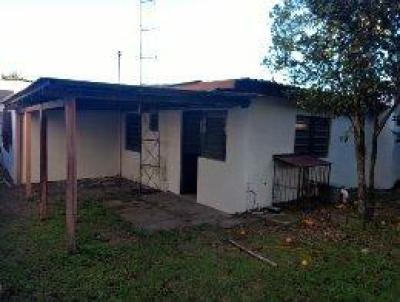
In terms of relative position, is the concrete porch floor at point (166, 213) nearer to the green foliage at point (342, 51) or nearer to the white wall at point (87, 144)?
the green foliage at point (342, 51)

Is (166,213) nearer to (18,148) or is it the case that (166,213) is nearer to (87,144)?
(87,144)

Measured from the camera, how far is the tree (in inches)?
304

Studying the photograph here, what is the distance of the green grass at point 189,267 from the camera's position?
550 centimetres

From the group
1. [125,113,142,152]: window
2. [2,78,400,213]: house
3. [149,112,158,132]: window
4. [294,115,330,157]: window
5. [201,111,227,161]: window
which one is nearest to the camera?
[2,78,400,213]: house

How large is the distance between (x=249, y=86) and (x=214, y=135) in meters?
1.95

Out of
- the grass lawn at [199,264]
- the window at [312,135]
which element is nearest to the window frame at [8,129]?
the grass lawn at [199,264]

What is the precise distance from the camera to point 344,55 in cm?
796

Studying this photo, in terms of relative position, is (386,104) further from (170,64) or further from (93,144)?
(170,64)

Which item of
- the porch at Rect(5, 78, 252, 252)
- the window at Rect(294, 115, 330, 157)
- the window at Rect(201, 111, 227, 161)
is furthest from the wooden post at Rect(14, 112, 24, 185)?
the window at Rect(294, 115, 330, 157)

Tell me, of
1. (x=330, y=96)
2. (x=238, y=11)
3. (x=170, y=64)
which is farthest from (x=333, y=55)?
(x=170, y=64)

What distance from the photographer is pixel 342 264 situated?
662cm

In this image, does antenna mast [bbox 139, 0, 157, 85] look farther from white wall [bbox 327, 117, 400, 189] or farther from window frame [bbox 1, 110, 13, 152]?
white wall [bbox 327, 117, 400, 189]

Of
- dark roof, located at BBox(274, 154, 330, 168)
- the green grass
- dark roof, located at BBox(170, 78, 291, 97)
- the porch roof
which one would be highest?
dark roof, located at BBox(170, 78, 291, 97)

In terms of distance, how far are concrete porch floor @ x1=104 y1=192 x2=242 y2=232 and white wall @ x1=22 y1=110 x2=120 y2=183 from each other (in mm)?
4022
